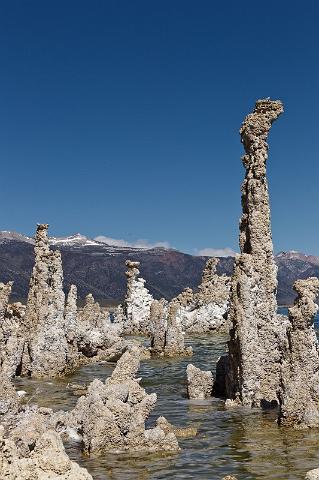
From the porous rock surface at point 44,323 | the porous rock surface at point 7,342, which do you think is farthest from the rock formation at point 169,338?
the porous rock surface at point 7,342

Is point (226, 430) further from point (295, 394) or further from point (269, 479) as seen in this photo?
point (269, 479)

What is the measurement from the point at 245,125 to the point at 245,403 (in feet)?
29.3

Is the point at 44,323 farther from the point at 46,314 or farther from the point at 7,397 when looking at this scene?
the point at 7,397

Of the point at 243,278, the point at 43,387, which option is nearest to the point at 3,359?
the point at 43,387

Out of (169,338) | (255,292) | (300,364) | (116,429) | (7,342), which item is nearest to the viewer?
(116,429)

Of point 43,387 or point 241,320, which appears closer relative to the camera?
point 241,320

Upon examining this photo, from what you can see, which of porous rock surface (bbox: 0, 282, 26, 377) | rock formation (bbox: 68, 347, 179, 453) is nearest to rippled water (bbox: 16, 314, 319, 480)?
rock formation (bbox: 68, 347, 179, 453)

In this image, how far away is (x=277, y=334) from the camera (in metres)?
19.3

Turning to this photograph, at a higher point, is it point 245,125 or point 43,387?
point 245,125

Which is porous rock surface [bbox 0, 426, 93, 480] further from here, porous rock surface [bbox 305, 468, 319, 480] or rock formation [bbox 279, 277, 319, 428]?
rock formation [bbox 279, 277, 319, 428]

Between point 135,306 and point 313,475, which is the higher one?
point 135,306

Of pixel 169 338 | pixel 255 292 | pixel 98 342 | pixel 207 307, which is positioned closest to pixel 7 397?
pixel 255 292

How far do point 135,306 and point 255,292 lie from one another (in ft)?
130

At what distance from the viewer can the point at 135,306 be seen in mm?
58719
